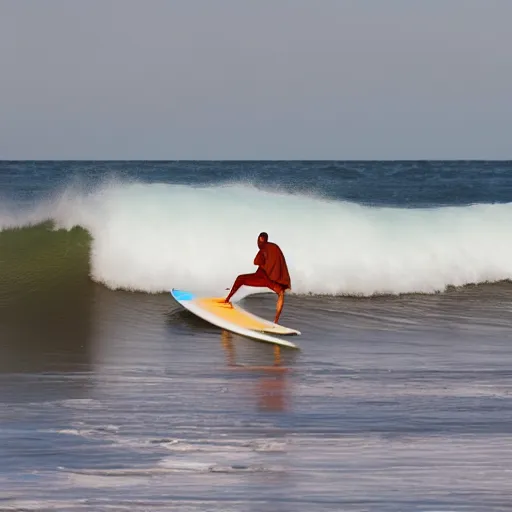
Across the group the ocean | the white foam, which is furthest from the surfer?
the white foam

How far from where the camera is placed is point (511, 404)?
8.56 metres

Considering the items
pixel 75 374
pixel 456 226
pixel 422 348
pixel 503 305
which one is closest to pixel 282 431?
pixel 75 374

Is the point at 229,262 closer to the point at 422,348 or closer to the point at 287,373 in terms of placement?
the point at 422,348

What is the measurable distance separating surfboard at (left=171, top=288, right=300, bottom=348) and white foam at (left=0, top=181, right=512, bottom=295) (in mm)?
3084

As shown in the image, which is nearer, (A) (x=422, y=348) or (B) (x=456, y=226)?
(A) (x=422, y=348)

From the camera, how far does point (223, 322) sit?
487 inches

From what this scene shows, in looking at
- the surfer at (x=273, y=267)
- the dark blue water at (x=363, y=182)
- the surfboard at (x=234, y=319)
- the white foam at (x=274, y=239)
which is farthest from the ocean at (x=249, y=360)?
the dark blue water at (x=363, y=182)

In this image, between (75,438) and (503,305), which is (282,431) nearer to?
(75,438)

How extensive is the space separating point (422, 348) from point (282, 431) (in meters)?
4.03

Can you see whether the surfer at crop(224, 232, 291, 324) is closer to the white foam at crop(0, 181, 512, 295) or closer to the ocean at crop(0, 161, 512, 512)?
the ocean at crop(0, 161, 512, 512)

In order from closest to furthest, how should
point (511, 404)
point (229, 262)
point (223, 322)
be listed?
point (511, 404) < point (223, 322) < point (229, 262)

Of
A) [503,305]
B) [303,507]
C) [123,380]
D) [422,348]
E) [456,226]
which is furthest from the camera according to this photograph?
[456,226]

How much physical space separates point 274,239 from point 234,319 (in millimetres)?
6827

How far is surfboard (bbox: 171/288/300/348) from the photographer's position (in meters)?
11.8
